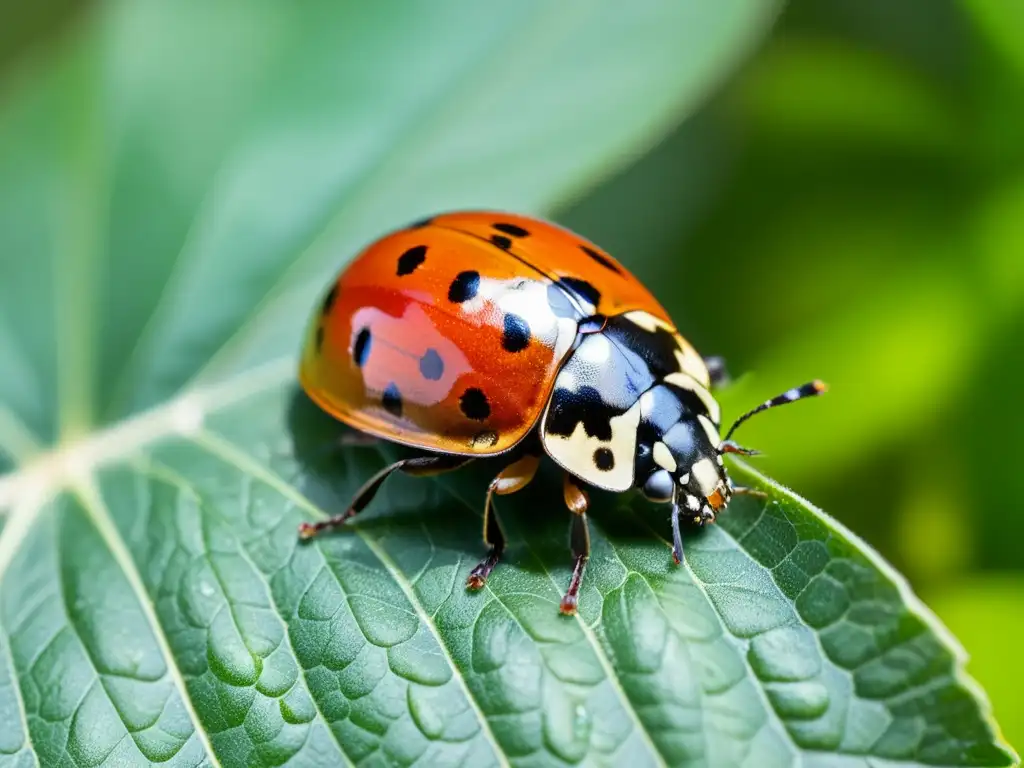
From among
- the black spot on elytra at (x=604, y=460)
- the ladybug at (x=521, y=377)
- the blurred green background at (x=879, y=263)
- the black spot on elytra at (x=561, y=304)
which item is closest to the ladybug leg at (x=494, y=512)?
the ladybug at (x=521, y=377)

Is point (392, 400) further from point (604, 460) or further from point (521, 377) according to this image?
point (604, 460)

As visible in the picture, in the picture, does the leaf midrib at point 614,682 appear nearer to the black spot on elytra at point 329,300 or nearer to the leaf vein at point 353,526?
the leaf vein at point 353,526

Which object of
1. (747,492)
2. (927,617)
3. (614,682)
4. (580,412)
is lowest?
(927,617)

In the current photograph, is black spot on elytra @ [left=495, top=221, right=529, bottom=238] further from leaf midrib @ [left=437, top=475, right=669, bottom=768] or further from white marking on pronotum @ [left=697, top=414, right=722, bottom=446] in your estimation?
leaf midrib @ [left=437, top=475, right=669, bottom=768]

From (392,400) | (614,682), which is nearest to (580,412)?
(392,400)

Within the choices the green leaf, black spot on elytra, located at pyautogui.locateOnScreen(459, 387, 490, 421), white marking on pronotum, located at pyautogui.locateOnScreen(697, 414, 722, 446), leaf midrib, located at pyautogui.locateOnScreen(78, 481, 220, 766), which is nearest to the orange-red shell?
black spot on elytra, located at pyautogui.locateOnScreen(459, 387, 490, 421)
